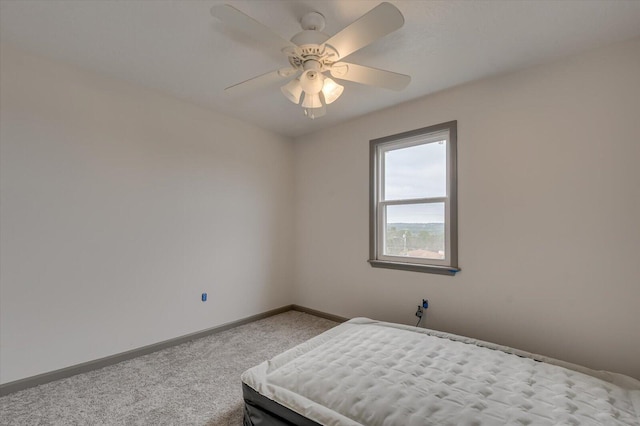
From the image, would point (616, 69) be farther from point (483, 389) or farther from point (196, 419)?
point (196, 419)

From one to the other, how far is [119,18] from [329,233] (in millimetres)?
2858

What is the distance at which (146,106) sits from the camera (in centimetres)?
278

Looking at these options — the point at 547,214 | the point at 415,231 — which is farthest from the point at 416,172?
the point at 547,214

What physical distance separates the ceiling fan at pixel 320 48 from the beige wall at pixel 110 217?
1337 millimetres

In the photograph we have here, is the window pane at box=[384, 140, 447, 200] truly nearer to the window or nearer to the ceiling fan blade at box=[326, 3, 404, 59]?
the window

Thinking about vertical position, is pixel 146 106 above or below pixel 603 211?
above

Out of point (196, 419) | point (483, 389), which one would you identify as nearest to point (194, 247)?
point (196, 419)

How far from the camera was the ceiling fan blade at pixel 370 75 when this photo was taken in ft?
6.06

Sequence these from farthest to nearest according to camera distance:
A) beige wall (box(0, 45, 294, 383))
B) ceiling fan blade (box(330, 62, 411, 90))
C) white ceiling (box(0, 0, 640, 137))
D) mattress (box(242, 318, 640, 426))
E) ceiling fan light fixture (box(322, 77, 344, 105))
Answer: beige wall (box(0, 45, 294, 383)) → ceiling fan light fixture (box(322, 77, 344, 105)) → ceiling fan blade (box(330, 62, 411, 90)) → white ceiling (box(0, 0, 640, 137)) → mattress (box(242, 318, 640, 426))

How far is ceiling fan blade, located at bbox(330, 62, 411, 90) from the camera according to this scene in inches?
72.7

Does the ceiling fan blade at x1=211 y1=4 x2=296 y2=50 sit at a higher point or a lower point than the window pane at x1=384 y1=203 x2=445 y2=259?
higher

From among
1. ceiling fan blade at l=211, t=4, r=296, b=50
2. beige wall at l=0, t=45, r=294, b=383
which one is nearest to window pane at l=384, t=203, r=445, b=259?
beige wall at l=0, t=45, r=294, b=383

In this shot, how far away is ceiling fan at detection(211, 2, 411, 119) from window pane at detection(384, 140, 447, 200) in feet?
4.16

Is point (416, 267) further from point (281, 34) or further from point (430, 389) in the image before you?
point (281, 34)
